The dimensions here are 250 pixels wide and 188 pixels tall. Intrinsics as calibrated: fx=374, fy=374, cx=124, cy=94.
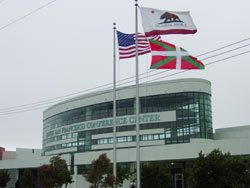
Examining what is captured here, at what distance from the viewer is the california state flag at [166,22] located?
22.3m

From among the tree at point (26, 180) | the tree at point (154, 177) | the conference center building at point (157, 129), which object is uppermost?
the conference center building at point (157, 129)

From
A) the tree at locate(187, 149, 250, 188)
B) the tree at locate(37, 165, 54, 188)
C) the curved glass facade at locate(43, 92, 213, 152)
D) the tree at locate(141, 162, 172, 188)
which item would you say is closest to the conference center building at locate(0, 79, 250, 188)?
the curved glass facade at locate(43, 92, 213, 152)

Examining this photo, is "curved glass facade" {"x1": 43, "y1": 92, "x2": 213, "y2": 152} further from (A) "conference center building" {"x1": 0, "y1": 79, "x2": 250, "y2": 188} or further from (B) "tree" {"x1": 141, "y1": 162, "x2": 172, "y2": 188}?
(B) "tree" {"x1": 141, "y1": 162, "x2": 172, "y2": 188}

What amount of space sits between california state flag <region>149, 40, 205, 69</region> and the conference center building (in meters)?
24.9

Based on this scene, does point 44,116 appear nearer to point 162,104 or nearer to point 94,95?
point 94,95

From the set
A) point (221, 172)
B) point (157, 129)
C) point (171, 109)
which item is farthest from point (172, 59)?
point (157, 129)

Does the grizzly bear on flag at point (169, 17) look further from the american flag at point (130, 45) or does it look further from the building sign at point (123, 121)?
the building sign at point (123, 121)

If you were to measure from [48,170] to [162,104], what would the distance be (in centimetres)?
2246

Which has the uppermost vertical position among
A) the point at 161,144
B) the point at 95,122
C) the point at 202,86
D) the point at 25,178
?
the point at 202,86

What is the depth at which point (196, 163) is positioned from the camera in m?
30.8

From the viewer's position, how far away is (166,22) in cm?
2255

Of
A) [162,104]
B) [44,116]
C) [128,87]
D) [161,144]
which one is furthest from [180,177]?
[44,116]

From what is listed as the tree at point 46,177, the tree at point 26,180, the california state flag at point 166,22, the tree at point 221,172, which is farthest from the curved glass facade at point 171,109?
the california state flag at point 166,22

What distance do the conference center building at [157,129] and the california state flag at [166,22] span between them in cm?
2596
